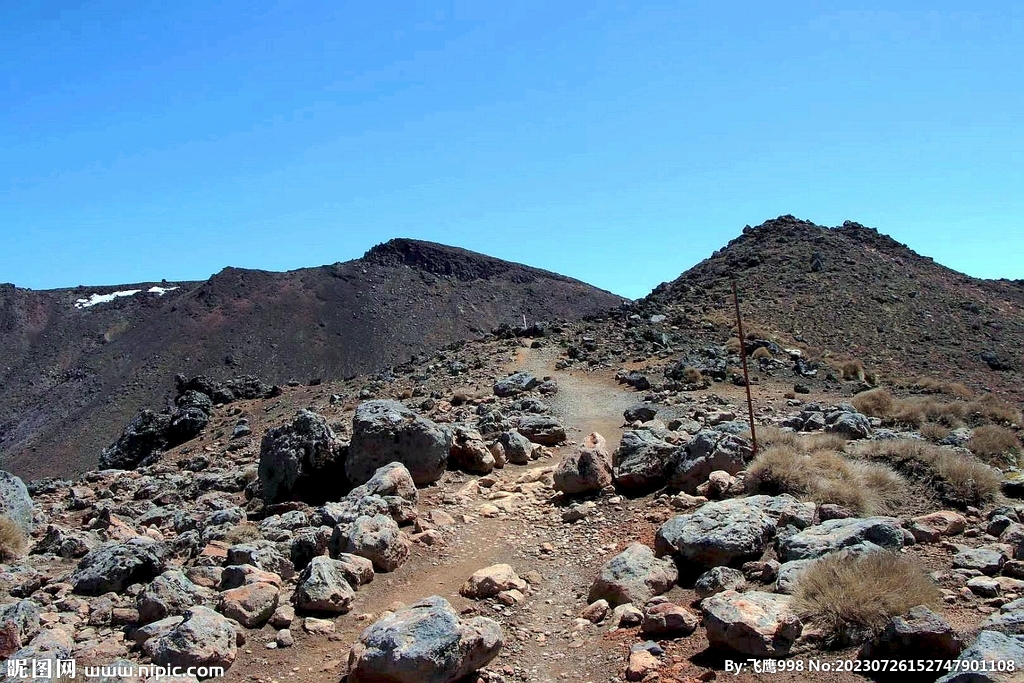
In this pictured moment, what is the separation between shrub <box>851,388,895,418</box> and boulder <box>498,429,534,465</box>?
8310mm

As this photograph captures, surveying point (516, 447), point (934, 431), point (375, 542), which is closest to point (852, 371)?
point (934, 431)

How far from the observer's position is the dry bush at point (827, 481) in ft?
24.2

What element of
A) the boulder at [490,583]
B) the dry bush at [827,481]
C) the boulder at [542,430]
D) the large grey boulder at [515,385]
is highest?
the large grey boulder at [515,385]

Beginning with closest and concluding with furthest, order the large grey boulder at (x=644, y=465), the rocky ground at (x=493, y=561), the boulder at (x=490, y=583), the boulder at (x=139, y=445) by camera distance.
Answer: the rocky ground at (x=493, y=561) → the boulder at (x=490, y=583) → the large grey boulder at (x=644, y=465) → the boulder at (x=139, y=445)

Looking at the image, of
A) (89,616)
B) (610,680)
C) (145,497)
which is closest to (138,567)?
(89,616)

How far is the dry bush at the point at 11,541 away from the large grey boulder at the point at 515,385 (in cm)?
1365

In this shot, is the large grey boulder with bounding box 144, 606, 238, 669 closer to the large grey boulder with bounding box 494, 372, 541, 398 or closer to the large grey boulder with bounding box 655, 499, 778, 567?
the large grey boulder with bounding box 655, 499, 778, 567

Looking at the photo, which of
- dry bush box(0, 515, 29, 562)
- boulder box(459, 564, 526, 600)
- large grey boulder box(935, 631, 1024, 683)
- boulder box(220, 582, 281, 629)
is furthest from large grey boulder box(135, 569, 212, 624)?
large grey boulder box(935, 631, 1024, 683)

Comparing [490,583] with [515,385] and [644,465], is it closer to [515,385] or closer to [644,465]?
[644,465]

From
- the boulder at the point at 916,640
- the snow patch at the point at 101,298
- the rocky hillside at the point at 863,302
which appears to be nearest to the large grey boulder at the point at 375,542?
the boulder at the point at 916,640

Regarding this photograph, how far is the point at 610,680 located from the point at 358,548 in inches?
129

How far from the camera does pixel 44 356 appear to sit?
71125mm

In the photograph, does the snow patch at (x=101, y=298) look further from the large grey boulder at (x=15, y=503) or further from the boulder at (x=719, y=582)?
the boulder at (x=719, y=582)

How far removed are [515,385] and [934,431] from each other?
11149 millimetres
